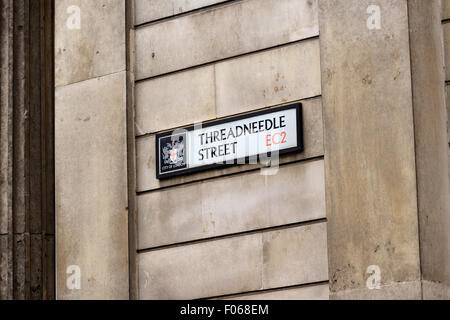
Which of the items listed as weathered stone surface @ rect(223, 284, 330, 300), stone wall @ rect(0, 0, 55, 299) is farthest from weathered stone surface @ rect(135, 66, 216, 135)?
weathered stone surface @ rect(223, 284, 330, 300)

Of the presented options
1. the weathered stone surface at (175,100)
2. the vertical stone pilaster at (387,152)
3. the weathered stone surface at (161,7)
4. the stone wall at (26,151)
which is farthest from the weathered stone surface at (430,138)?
the stone wall at (26,151)

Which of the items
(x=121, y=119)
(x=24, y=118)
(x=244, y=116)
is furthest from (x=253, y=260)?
(x=24, y=118)

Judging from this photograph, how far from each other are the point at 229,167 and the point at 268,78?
46.1 inches

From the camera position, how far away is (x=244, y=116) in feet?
50.4

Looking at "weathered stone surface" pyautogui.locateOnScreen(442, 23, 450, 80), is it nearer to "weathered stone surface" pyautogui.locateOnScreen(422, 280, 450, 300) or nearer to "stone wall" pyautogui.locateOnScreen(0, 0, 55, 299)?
"weathered stone surface" pyautogui.locateOnScreen(422, 280, 450, 300)

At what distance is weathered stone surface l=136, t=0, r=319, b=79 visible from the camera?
50.2 feet

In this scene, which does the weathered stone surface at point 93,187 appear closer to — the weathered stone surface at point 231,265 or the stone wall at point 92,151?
the stone wall at point 92,151

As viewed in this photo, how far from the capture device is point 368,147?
14305 millimetres

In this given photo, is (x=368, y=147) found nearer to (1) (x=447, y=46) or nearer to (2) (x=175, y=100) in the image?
(1) (x=447, y=46)

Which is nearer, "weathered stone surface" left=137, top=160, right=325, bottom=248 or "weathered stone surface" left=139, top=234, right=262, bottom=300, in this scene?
"weathered stone surface" left=137, top=160, right=325, bottom=248

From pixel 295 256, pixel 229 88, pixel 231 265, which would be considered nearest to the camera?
pixel 295 256

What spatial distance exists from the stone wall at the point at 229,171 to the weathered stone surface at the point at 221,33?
1cm

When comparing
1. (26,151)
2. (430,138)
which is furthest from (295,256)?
(26,151)

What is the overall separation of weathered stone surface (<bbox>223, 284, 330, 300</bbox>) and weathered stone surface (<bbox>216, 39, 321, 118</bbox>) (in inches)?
88.8
